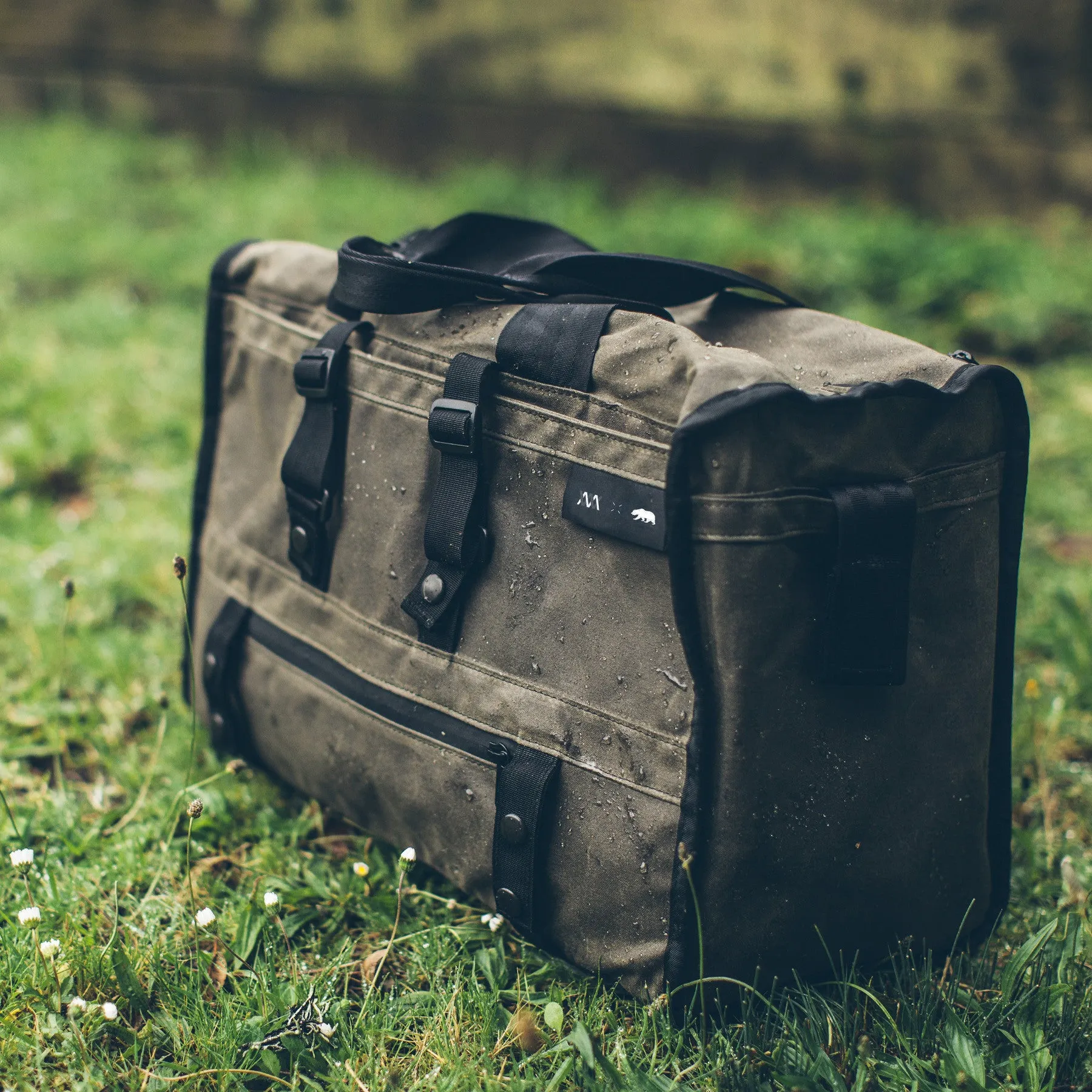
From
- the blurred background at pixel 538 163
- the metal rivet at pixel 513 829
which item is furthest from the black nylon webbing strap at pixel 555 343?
the blurred background at pixel 538 163

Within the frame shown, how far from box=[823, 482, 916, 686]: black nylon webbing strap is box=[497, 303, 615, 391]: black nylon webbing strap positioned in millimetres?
348

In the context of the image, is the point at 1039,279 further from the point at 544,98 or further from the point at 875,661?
the point at 875,661

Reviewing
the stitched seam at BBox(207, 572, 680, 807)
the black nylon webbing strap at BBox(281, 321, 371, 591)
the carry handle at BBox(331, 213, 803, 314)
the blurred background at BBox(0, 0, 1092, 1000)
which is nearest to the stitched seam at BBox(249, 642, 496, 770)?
the stitched seam at BBox(207, 572, 680, 807)

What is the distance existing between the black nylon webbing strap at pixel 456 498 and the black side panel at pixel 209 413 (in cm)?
62

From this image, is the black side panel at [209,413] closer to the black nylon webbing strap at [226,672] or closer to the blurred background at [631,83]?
the black nylon webbing strap at [226,672]

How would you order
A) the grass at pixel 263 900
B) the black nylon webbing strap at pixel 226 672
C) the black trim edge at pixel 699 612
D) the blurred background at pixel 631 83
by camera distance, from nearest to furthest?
1. the black trim edge at pixel 699 612
2. the grass at pixel 263 900
3. the black nylon webbing strap at pixel 226 672
4. the blurred background at pixel 631 83

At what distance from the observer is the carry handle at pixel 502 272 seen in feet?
4.97

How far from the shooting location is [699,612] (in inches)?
48.6

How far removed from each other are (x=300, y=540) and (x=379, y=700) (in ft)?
0.94

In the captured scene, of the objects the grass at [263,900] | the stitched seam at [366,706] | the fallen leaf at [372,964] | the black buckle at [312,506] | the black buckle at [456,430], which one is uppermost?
the black buckle at [456,430]

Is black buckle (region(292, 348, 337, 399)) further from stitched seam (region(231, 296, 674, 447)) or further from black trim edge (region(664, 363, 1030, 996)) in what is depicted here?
black trim edge (region(664, 363, 1030, 996))

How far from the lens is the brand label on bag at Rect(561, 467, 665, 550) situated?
1271 mm

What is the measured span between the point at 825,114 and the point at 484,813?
5000 millimetres

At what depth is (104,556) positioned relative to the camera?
8.17 feet
